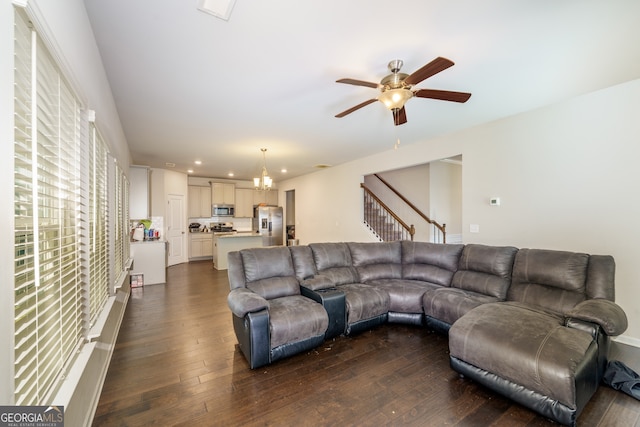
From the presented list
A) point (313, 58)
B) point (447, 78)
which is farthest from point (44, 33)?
point (447, 78)

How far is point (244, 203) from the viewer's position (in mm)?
9344

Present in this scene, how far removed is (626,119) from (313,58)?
11.3ft

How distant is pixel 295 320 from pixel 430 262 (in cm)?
229

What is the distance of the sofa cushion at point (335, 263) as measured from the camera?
347cm

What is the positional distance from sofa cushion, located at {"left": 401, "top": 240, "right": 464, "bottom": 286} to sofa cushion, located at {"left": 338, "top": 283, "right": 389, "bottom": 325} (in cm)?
78

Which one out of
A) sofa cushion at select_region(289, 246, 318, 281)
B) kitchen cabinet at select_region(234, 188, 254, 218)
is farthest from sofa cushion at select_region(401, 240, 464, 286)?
kitchen cabinet at select_region(234, 188, 254, 218)

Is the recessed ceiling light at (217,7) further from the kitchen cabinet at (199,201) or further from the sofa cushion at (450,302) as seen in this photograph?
the kitchen cabinet at (199,201)

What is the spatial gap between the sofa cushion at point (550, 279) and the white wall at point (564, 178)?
695 millimetres

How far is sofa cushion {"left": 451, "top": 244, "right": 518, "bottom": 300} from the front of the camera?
298cm

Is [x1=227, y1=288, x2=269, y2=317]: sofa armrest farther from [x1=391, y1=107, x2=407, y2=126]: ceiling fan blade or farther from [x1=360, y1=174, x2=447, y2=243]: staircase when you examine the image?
[x1=360, y1=174, x2=447, y2=243]: staircase

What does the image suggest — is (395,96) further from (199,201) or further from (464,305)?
(199,201)

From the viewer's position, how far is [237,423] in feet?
5.65

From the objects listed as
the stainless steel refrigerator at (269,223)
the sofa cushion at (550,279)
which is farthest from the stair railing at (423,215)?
the stainless steel refrigerator at (269,223)

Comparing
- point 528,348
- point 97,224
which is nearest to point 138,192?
point 97,224
